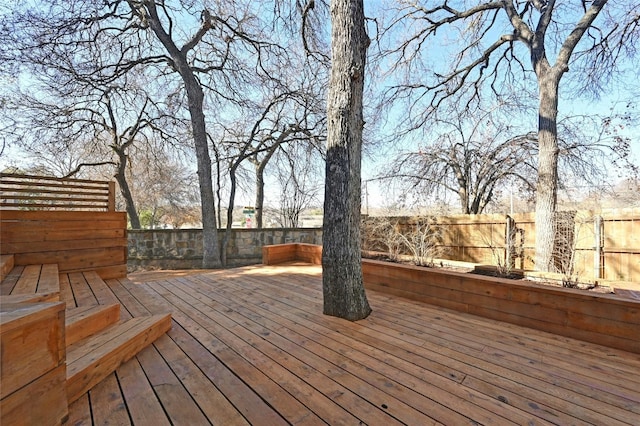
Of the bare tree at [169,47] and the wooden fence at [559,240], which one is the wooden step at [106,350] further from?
the bare tree at [169,47]

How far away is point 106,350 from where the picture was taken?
5.17ft

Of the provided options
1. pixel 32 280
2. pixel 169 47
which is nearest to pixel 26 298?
pixel 32 280

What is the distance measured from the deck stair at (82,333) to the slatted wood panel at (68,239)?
533 mm

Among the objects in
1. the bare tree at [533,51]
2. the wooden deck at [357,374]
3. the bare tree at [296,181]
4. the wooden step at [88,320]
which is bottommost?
the wooden deck at [357,374]

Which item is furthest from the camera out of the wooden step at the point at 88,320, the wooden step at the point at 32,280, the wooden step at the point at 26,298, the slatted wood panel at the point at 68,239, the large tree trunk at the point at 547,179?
the large tree trunk at the point at 547,179

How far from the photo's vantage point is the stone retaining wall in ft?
22.7

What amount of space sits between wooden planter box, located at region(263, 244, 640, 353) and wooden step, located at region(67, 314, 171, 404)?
251cm

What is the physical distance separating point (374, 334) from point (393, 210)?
212 inches

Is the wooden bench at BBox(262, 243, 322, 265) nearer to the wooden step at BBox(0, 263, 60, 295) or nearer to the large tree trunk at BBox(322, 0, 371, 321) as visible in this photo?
the large tree trunk at BBox(322, 0, 371, 321)

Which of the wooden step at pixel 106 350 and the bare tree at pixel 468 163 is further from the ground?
the bare tree at pixel 468 163

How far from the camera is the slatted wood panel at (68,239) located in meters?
3.06

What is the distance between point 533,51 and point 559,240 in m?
3.17

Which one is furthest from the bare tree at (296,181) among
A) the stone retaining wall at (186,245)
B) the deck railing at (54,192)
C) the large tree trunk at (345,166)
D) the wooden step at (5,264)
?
the wooden step at (5,264)

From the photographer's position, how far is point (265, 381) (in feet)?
4.99
